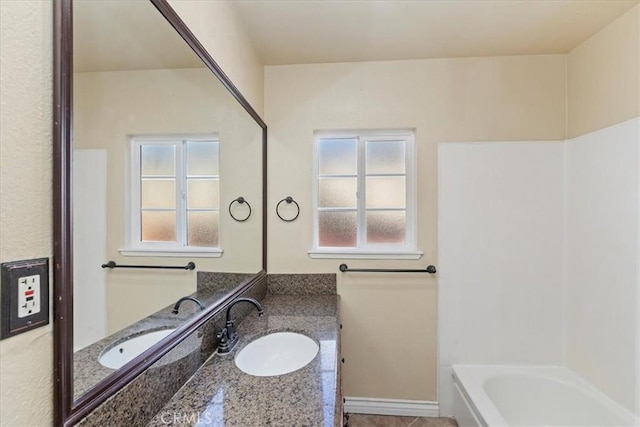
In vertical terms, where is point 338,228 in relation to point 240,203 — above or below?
below

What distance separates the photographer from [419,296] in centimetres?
216

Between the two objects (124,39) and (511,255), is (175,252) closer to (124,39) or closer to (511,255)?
(124,39)

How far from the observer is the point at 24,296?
542mm

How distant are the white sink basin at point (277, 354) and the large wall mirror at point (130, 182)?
0.86ft

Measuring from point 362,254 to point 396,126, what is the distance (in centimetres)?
96

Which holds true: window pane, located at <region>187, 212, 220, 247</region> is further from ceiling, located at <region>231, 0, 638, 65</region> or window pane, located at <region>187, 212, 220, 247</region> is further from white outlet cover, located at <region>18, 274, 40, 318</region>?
ceiling, located at <region>231, 0, 638, 65</region>

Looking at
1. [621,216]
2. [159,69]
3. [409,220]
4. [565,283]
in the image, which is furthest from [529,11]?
[159,69]

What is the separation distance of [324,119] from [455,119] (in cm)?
93

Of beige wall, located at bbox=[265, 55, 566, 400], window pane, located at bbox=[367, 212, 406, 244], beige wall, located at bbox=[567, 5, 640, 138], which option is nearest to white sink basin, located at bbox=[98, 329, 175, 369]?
beige wall, located at bbox=[265, 55, 566, 400]

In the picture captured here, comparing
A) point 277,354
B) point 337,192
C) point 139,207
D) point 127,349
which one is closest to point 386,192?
point 337,192

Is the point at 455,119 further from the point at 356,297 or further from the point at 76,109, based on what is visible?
the point at 76,109

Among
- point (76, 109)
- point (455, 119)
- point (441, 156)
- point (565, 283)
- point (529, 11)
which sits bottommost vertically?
point (565, 283)

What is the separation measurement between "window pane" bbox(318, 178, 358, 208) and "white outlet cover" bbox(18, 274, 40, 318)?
5.92 feet

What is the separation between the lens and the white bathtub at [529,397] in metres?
1.77
